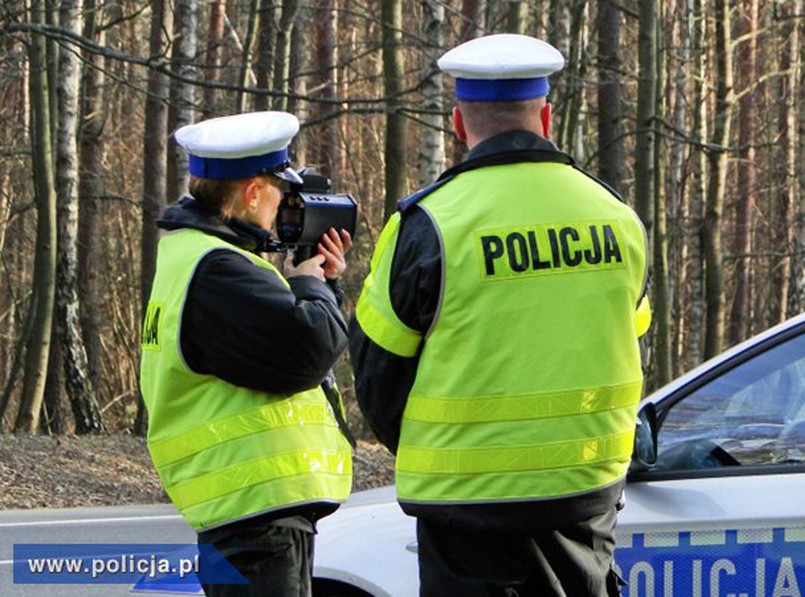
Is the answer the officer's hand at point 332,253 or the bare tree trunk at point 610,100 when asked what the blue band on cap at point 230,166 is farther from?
the bare tree trunk at point 610,100

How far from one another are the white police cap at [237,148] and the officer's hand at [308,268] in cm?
23

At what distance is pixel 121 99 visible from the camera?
104 feet

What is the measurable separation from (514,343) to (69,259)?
15579mm

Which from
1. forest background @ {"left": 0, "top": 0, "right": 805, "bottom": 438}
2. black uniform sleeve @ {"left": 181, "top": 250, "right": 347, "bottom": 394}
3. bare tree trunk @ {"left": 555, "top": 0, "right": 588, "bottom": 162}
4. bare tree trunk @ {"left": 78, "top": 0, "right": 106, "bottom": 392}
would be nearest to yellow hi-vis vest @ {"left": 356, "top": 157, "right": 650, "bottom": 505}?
black uniform sleeve @ {"left": 181, "top": 250, "right": 347, "bottom": 394}

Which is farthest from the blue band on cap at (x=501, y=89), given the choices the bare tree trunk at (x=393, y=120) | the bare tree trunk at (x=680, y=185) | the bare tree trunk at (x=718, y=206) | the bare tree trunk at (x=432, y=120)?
the bare tree trunk at (x=680, y=185)

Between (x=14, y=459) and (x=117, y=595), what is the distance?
6.20 metres

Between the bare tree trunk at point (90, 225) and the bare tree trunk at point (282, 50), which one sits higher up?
the bare tree trunk at point (282, 50)

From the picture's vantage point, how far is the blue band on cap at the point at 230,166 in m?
3.91

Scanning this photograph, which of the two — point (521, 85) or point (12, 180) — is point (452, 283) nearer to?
point (521, 85)

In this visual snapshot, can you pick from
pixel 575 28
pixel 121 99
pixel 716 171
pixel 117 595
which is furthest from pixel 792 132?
pixel 117 595

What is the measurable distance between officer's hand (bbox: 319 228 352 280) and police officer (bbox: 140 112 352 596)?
17cm

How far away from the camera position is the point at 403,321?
3389mm

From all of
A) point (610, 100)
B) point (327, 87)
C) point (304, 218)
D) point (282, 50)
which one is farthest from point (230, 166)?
point (327, 87)

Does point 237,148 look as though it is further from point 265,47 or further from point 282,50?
point 265,47
